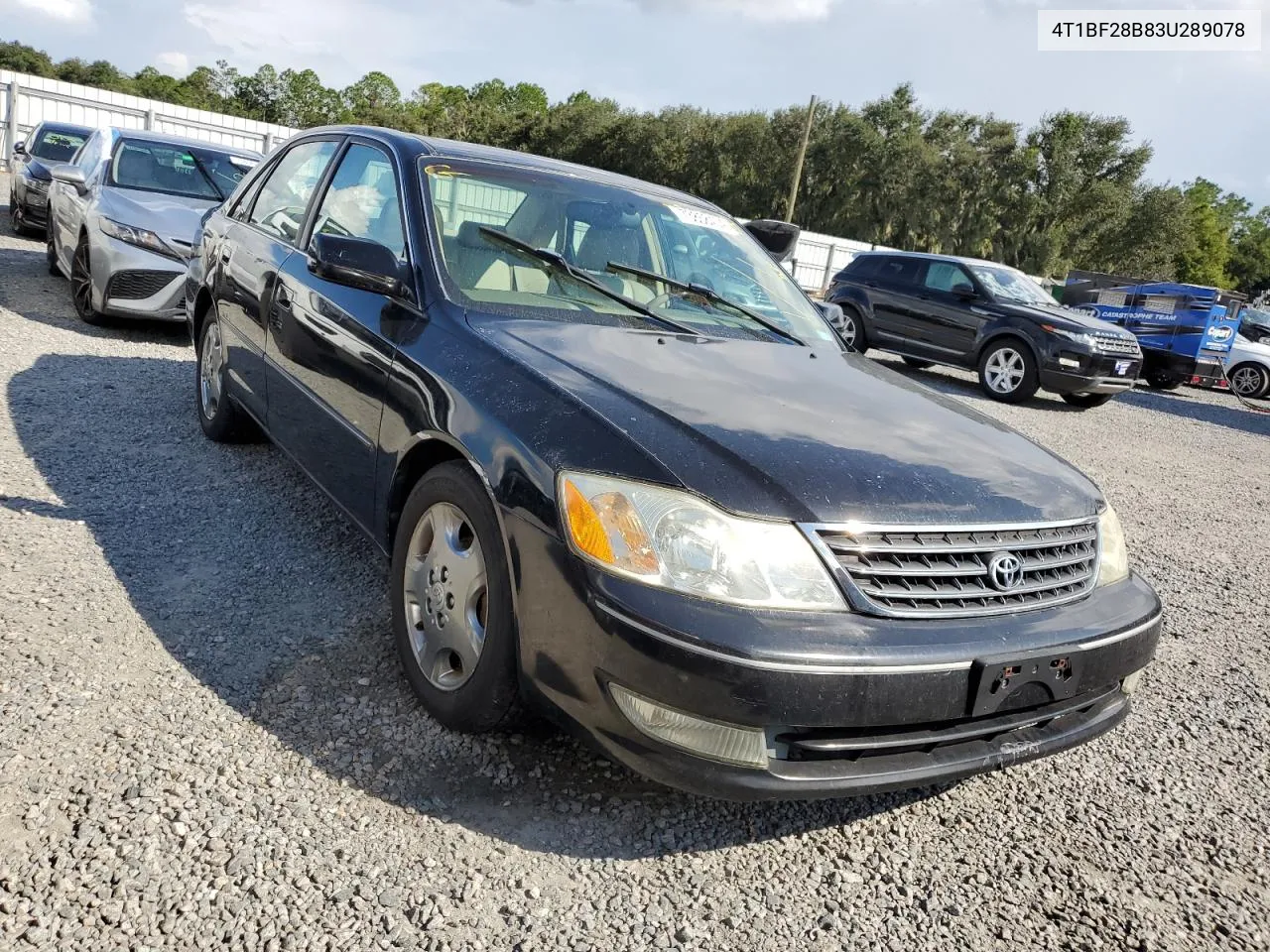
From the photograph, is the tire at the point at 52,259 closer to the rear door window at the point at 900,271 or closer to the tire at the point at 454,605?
the tire at the point at 454,605

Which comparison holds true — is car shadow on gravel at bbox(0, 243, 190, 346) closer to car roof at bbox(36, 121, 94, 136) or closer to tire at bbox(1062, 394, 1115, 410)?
car roof at bbox(36, 121, 94, 136)

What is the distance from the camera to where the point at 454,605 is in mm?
2500

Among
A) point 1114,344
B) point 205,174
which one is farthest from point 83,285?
point 1114,344

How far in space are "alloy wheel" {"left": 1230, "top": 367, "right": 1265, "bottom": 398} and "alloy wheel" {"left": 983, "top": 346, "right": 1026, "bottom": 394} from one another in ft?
24.1

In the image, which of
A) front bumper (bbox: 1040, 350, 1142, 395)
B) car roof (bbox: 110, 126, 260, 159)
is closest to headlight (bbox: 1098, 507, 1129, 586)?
car roof (bbox: 110, 126, 260, 159)

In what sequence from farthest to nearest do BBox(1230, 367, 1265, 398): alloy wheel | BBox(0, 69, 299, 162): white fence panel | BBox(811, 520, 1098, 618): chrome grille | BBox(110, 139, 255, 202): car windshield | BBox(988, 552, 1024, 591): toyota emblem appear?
BBox(0, 69, 299, 162): white fence panel < BBox(1230, 367, 1265, 398): alloy wheel < BBox(110, 139, 255, 202): car windshield < BBox(988, 552, 1024, 591): toyota emblem < BBox(811, 520, 1098, 618): chrome grille

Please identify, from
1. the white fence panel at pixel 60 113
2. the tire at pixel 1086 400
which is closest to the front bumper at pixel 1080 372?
the tire at pixel 1086 400

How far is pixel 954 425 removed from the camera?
9.26ft

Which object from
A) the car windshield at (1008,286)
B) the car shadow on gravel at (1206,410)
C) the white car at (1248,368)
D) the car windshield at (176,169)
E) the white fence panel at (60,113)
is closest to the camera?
the car windshield at (176,169)

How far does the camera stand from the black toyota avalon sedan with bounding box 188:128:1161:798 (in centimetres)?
199

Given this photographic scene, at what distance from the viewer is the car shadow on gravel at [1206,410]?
12736 mm

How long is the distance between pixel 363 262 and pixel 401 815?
1623mm

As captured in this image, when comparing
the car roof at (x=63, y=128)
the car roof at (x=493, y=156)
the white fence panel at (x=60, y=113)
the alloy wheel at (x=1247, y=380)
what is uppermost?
the white fence panel at (x=60, y=113)

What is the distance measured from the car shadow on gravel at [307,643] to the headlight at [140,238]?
7.85ft
